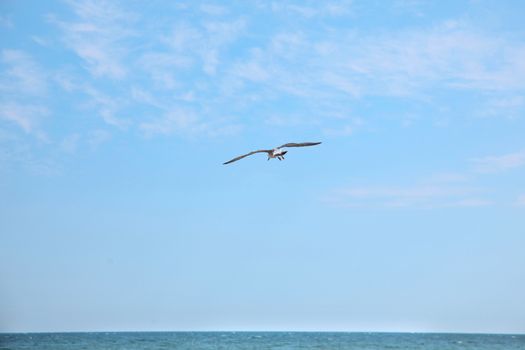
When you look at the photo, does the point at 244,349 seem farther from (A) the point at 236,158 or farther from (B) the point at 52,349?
(A) the point at 236,158

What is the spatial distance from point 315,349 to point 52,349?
1052 inches

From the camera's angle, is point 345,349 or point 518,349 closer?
point 345,349

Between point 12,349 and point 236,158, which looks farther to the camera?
point 12,349

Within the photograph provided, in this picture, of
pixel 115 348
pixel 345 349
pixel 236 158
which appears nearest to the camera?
pixel 236 158

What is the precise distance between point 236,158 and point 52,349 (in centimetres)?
5750

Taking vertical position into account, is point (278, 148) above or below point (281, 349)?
above

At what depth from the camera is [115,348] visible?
78000mm

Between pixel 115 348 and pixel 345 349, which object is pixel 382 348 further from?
pixel 115 348

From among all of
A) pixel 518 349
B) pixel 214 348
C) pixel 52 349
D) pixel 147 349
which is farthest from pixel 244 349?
pixel 518 349

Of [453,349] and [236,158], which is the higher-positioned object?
[236,158]

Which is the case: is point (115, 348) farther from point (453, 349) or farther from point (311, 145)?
point (311, 145)

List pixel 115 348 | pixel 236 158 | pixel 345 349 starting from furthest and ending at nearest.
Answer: pixel 115 348 → pixel 345 349 → pixel 236 158

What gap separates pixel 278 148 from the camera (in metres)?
27.9

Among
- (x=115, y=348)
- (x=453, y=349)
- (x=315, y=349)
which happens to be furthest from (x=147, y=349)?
(x=453, y=349)
